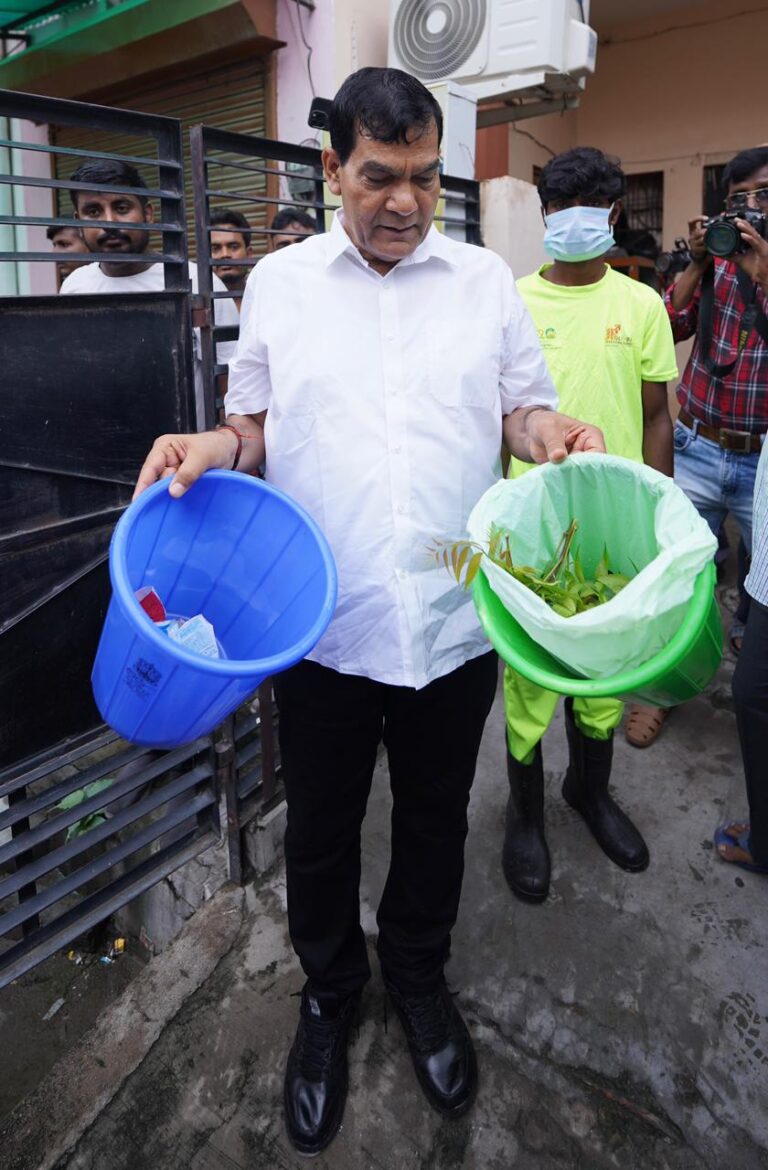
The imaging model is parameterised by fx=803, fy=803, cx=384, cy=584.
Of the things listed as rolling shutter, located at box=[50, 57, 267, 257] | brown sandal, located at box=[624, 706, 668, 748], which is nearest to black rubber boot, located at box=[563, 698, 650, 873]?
brown sandal, located at box=[624, 706, 668, 748]

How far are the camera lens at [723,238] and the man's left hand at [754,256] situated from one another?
0.07ft

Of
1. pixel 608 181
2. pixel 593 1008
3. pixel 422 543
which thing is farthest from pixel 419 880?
pixel 608 181

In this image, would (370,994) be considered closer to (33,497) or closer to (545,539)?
(545,539)

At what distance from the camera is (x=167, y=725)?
4.81 feet

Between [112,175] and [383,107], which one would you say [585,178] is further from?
[112,175]

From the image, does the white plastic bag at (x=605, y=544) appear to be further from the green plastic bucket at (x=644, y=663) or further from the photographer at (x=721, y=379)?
the photographer at (x=721, y=379)

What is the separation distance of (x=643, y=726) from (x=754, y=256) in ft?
5.45

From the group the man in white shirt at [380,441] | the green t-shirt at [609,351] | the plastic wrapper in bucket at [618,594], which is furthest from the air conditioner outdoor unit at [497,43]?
the plastic wrapper in bucket at [618,594]

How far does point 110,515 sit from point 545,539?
3.74 ft

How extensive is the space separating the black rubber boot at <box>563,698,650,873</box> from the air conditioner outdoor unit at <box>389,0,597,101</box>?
3768 millimetres

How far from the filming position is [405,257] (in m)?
1.48

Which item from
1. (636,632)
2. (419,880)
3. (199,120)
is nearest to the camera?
(636,632)

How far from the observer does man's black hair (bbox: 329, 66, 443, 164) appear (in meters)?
1.34

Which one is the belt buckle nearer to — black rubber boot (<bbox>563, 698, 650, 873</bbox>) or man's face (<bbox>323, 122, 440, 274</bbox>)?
black rubber boot (<bbox>563, 698, 650, 873</bbox>)
